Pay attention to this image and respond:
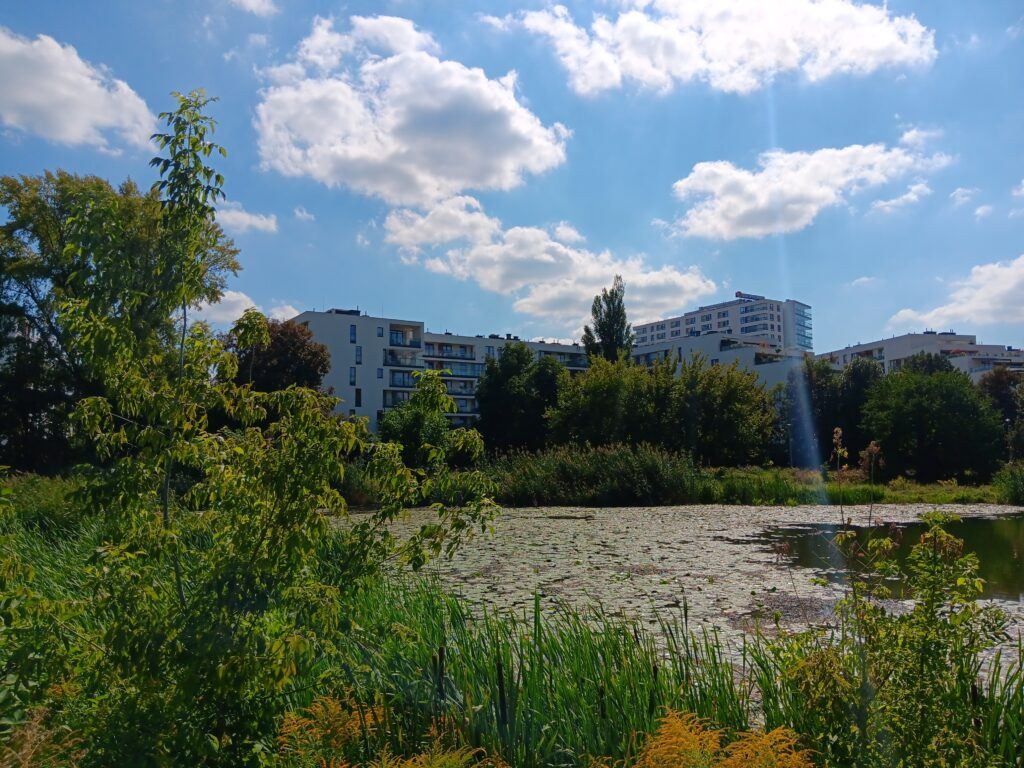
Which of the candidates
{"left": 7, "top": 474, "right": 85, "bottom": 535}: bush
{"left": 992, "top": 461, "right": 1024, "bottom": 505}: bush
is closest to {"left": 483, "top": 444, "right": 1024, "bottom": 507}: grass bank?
{"left": 992, "top": 461, "right": 1024, "bottom": 505}: bush

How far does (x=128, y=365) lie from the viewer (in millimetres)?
3143

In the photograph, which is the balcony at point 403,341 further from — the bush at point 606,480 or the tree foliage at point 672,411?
the bush at point 606,480

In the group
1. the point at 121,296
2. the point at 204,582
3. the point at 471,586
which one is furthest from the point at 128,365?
the point at 471,586

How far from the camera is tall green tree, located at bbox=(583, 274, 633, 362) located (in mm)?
47469

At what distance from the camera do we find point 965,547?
452 inches

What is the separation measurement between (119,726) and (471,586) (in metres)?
4.79

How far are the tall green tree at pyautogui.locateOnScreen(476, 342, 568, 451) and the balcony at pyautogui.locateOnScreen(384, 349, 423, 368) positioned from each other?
77.9ft

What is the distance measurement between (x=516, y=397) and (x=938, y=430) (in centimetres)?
2473

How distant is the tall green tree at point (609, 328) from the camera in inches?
1869

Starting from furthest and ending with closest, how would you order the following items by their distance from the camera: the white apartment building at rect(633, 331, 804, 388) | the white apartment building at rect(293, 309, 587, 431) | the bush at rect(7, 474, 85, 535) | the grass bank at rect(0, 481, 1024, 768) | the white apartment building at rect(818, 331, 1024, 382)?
1. the white apartment building at rect(818, 331, 1024, 382)
2. the white apartment building at rect(293, 309, 587, 431)
3. the white apartment building at rect(633, 331, 804, 388)
4. the bush at rect(7, 474, 85, 535)
5. the grass bank at rect(0, 481, 1024, 768)

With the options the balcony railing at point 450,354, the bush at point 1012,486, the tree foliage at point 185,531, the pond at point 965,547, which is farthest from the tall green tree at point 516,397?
the tree foliage at point 185,531

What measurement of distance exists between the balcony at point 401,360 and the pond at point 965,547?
61088 millimetres

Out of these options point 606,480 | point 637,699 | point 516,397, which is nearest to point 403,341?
point 516,397

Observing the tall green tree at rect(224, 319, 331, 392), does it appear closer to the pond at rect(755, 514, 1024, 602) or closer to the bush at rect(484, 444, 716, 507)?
the bush at rect(484, 444, 716, 507)
